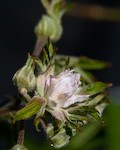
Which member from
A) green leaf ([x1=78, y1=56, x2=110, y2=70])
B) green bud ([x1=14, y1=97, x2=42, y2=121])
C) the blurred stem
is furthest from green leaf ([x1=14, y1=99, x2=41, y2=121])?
green leaf ([x1=78, y1=56, x2=110, y2=70])

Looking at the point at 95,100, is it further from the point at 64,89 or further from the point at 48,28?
the point at 48,28

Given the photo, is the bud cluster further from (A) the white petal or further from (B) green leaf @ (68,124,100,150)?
(B) green leaf @ (68,124,100,150)

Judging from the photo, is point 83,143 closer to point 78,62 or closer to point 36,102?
point 78,62

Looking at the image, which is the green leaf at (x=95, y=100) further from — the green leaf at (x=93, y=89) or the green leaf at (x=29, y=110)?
the green leaf at (x=29, y=110)

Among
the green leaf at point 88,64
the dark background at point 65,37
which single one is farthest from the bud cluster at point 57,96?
the dark background at point 65,37

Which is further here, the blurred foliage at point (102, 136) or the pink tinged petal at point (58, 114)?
the blurred foliage at point (102, 136)
